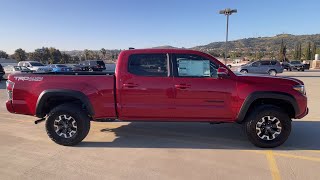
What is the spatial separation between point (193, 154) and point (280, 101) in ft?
6.68

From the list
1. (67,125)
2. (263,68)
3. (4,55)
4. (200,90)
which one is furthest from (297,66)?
(4,55)

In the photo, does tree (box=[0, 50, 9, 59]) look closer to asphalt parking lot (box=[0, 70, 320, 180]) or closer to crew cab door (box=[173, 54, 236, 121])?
asphalt parking lot (box=[0, 70, 320, 180])

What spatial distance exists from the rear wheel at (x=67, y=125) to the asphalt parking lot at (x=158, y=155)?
0.17 metres

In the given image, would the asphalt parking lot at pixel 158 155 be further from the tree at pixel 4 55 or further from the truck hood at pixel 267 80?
the tree at pixel 4 55

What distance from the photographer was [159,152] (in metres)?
5.50

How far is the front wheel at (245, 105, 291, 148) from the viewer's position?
5707mm

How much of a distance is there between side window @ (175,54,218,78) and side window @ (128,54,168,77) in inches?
11.2

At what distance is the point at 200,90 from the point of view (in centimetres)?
569

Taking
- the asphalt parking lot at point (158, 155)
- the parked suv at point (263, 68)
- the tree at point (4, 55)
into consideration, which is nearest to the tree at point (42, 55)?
the tree at point (4, 55)

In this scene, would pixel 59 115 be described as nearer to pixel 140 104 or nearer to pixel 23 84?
pixel 23 84

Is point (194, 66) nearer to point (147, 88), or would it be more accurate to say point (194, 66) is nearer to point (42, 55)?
point (147, 88)

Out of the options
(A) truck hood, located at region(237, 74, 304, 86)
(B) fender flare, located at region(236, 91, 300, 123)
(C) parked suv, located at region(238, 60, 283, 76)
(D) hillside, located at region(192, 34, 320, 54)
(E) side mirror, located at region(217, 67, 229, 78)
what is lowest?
(C) parked suv, located at region(238, 60, 283, 76)

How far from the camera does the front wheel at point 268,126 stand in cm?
571

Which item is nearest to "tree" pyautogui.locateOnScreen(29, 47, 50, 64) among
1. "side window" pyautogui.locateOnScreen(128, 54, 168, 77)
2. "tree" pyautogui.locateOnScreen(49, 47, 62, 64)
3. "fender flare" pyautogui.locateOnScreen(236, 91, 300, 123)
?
"tree" pyautogui.locateOnScreen(49, 47, 62, 64)
